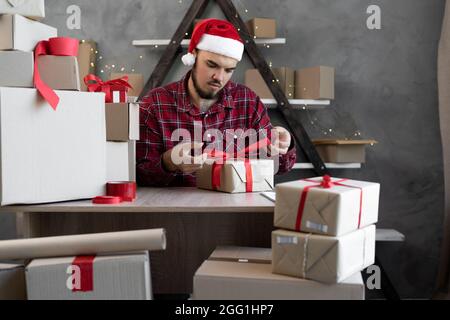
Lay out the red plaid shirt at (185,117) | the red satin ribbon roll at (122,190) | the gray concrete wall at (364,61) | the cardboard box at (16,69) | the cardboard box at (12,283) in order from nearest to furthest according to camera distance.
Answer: the cardboard box at (12,283) → the cardboard box at (16,69) → the red satin ribbon roll at (122,190) → the red plaid shirt at (185,117) → the gray concrete wall at (364,61)

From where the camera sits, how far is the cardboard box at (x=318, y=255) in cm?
131

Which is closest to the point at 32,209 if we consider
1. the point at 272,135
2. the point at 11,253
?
the point at 11,253

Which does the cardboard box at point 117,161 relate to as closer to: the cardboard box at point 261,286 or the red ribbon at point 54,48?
the red ribbon at point 54,48

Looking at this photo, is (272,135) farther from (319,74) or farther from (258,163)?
(319,74)

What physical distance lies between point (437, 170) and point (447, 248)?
58cm

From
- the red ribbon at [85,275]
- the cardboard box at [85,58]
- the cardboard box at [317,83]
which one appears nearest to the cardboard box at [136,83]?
the cardboard box at [85,58]

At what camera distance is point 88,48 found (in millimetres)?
3297

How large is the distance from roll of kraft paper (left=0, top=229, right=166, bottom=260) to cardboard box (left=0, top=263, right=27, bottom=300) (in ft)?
0.18

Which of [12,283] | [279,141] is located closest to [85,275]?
[12,283]

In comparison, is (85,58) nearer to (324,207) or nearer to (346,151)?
(346,151)

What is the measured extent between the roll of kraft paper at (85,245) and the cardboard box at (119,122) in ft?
1.65

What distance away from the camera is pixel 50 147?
1585 mm

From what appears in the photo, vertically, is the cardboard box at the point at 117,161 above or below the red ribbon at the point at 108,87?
below

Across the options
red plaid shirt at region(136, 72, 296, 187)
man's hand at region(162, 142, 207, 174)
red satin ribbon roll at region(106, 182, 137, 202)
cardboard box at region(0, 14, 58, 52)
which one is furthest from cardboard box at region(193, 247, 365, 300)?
red plaid shirt at region(136, 72, 296, 187)
